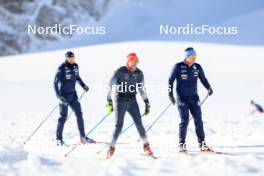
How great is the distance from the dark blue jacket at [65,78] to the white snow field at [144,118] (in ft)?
3.93

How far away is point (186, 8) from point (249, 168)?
5628 centimetres

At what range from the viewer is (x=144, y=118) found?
58.2 feet

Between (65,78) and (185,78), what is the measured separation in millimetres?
2813

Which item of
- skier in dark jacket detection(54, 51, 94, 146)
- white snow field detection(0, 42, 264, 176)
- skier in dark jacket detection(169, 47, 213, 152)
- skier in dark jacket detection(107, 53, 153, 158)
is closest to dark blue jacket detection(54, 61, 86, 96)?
skier in dark jacket detection(54, 51, 94, 146)

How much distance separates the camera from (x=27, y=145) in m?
11.5

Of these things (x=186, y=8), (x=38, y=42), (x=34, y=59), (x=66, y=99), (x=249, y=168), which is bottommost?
(x=249, y=168)

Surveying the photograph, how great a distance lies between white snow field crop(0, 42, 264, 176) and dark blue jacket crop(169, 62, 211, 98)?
3.43 ft

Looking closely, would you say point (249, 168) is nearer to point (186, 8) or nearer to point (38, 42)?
point (38, 42)

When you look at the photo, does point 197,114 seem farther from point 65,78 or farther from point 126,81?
→ point 65,78

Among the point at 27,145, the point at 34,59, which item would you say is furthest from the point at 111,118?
the point at 34,59

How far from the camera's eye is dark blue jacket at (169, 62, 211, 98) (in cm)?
952

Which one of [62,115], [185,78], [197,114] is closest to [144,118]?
[62,115]

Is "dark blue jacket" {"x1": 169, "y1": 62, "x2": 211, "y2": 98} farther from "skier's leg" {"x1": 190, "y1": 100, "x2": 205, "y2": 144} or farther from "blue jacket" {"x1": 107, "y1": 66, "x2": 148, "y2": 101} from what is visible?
"blue jacket" {"x1": 107, "y1": 66, "x2": 148, "y2": 101}

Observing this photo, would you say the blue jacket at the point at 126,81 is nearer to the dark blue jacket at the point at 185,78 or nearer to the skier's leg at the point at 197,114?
the dark blue jacket at the point at 185,78
